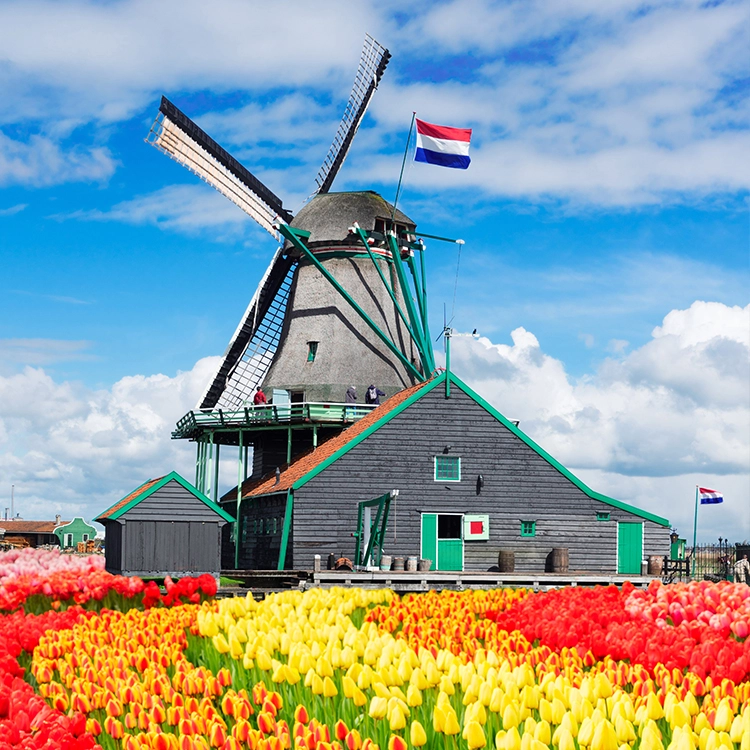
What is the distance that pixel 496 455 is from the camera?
107 ft

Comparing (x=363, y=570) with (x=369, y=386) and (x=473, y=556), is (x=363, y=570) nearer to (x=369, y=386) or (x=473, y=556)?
(x=473, y=556)

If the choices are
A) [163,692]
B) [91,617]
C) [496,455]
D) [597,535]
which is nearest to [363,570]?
[496,455]

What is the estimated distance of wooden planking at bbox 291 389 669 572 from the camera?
3146cm

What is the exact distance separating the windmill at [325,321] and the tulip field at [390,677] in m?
22.3

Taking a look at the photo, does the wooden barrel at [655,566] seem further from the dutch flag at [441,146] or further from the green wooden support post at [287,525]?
the dutch flag at [441,146]

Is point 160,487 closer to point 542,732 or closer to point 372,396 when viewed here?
point 372,396

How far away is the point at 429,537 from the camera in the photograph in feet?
105

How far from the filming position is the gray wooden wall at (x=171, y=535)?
27.0 metres

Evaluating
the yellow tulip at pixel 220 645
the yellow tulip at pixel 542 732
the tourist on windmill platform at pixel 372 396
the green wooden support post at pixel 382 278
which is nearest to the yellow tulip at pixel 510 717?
the yellow tulip at pixel 542 732

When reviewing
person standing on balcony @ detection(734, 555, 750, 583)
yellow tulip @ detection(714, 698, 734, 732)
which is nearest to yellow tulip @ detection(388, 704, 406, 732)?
yellow tulip @ detection(714, 698, 734, 732)

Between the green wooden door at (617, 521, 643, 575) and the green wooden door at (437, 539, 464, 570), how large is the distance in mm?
4879

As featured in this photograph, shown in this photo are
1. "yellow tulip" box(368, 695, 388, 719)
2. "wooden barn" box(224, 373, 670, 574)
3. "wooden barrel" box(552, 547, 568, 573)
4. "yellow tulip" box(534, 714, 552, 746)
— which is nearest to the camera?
"yellow tulip" box(534, 714, 552, 746)

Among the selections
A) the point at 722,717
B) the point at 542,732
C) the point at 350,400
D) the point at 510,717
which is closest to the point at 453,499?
the point at 350,400

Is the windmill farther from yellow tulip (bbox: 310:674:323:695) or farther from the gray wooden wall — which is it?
yellow tulip (bbox: 310:674:323:695)
